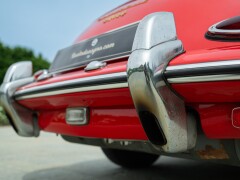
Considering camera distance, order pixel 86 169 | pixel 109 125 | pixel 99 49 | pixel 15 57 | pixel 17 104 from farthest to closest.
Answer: pixel 15 57 → pixel 86 169 → pixel 17 104 → pixel 99 49 → pixel 109 125

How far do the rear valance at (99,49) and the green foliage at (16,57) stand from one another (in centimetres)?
3246

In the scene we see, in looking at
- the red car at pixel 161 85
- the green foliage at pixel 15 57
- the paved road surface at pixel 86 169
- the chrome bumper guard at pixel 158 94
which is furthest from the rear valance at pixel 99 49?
the green foliage at pixel 15 57

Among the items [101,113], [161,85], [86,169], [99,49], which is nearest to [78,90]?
[101,113]

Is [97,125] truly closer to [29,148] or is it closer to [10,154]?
[10,154]

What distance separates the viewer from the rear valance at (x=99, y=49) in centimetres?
226

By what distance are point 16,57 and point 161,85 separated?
122ft

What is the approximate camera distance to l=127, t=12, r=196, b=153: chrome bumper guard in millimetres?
1636

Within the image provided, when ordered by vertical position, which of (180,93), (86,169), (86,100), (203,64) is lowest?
(86,169)

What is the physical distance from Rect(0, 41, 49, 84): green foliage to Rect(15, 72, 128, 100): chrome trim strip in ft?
107

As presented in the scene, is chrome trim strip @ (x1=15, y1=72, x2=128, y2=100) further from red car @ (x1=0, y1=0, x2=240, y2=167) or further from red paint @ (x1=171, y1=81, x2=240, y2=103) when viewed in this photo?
red paint @ (x1=171, y1=81, x2=240, y2=103)

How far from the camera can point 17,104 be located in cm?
284

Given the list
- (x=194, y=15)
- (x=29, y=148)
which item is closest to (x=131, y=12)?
(x=194, y=15)

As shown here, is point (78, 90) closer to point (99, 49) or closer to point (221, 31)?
point (99, 49)

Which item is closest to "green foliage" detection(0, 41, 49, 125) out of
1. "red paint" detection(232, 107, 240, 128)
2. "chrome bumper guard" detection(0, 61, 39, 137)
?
"chrome bumper guard" detection(0, 61, 39, 137)
